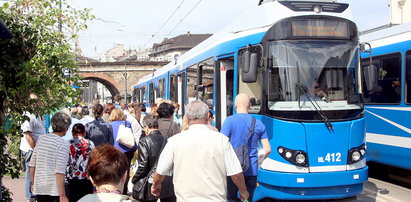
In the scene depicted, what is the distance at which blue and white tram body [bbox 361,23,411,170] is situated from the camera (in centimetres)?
946

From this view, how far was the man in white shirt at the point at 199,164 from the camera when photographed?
3.74m

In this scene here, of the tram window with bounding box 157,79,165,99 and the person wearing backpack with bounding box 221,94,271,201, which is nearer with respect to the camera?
the person wearing backpack with bounding box 221,94,271,201

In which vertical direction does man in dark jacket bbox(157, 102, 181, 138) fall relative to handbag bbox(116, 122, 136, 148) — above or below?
above

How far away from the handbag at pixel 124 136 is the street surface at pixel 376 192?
242 centimetres

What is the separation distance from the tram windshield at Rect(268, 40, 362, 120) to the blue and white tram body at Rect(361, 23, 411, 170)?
195 centimetres

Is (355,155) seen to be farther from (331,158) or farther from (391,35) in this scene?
(391,35)

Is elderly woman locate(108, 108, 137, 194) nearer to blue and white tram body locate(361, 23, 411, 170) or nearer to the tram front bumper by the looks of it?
the tram front bumper

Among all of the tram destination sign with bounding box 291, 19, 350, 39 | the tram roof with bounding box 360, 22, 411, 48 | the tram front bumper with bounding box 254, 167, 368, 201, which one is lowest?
the tram front bumper with bounding box 254, 167, 368, 201

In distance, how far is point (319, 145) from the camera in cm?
680

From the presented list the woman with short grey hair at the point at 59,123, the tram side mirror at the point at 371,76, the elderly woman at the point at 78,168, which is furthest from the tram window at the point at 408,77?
the woman with short grey hair at the point at 59,123

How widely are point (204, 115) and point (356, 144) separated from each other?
12.5 ft

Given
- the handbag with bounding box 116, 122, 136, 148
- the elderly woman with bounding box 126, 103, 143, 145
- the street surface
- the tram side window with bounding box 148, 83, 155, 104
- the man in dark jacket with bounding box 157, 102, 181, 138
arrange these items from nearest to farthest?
1. the man in dark jacket with bounding box 157, 102, 181, 138
2. the handbag with bounding box 116, 122, 136, 148
3. the elderly woman with bounding box 126, 103, 143, 145
4. the street surface
5. the tram side window with bounding box 148, 83, 155, 104

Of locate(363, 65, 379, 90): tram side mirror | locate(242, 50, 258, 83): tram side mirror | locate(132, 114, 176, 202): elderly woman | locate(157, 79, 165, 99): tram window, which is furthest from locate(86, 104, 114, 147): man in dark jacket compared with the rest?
locate(157, 79, 165, 99): tram window

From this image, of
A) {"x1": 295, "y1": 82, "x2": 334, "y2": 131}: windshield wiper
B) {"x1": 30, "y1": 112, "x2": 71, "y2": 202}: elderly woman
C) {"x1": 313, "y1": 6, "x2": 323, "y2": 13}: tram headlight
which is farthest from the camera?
{"x1": 313, "y1": 6, "x2": 323, "y2": 13}: tram headlight
